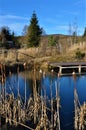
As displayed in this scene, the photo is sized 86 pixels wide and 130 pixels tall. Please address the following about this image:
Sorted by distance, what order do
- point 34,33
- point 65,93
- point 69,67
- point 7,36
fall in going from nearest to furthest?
1. point 65,93
2. point 69,67
3. point 34,33
4. point 7,36

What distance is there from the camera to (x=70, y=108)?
11320 millimetres

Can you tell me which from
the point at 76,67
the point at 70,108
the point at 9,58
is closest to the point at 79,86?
the point at 70,108

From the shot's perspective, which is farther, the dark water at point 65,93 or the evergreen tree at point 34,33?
the evergreen tree at point 34,33

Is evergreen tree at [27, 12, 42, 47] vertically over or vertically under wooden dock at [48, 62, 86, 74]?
over

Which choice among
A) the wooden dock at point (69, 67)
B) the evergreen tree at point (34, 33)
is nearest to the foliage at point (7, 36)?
the evergreen tree at point (34, 33)

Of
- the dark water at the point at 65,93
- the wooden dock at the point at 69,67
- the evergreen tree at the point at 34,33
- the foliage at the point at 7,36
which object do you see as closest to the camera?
the dark water at the point at 65,93

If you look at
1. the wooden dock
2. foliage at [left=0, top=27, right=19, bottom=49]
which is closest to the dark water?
the wooden dock

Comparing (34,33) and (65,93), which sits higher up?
(34,33)

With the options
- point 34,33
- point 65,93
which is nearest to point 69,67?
point 65,93

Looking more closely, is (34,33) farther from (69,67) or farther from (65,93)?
(65,93)

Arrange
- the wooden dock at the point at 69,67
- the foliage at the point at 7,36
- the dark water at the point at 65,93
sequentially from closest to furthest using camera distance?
the dark water at the point at 65,93
the wooden dock at the point at 69,67
the foliage at the point at 7,36

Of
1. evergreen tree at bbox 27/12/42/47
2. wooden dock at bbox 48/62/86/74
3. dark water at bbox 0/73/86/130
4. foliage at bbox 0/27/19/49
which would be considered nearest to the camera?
dark water at bbox 0/73/86/130

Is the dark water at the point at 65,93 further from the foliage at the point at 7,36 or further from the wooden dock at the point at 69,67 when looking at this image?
the foliage at the point at 7,36

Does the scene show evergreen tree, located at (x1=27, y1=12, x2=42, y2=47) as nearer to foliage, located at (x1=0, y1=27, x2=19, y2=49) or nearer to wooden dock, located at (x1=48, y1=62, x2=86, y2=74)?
foliage, located at (x1=0, y1=27, x2=19, y2=49)
